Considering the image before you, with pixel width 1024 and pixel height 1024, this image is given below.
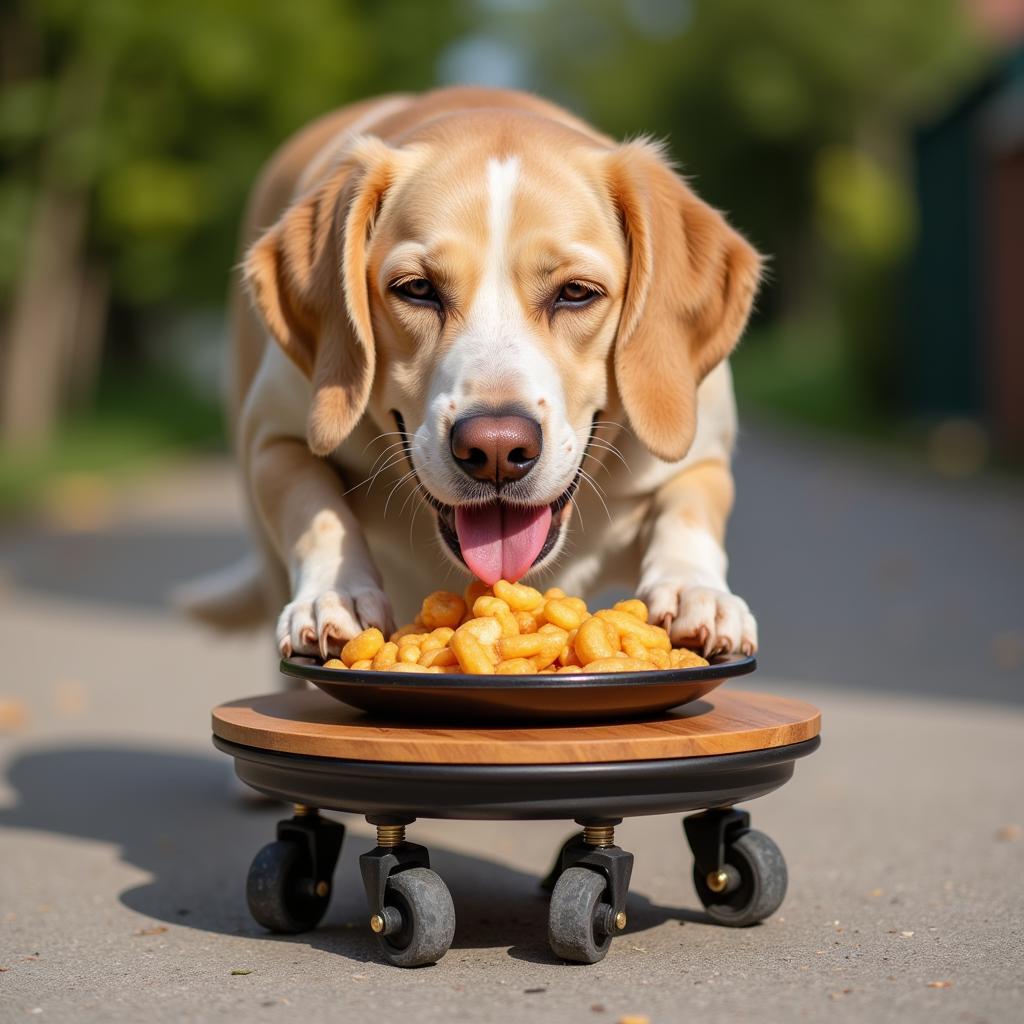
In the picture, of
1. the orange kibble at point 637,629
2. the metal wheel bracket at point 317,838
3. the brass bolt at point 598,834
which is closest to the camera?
the brass bolt at point 598,834

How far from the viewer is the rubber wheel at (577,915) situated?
318cm

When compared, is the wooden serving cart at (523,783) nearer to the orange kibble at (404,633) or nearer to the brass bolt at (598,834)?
the brass bolt at (598,834)

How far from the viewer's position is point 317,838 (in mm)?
3627

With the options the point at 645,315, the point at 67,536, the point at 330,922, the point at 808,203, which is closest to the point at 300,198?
the point at 645,315

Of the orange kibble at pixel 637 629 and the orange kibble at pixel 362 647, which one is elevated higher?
the orange kibble at pixel 637 629

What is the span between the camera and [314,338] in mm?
4176

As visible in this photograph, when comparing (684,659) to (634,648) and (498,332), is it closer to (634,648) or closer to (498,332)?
(634,648)

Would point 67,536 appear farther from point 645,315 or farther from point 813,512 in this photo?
point 645,315

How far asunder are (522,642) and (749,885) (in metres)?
0.75

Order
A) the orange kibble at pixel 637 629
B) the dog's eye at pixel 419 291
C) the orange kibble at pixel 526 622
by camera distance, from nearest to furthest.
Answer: the orange kibble at pixel 637 629 → the orange kibble at pixel 526 622 → the dog's eye at pixel 419 291

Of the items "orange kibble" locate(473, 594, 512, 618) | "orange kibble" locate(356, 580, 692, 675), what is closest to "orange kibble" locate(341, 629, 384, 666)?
"orange kibble" locate(356, 580, 692, 675)

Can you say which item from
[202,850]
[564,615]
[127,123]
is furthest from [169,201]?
[564,615]

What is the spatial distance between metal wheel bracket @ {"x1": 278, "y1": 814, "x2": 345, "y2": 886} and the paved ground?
0.14 meters

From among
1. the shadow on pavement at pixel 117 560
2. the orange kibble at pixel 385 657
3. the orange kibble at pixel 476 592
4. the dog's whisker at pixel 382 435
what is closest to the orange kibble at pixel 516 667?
the orange kibble at pixel 385 657
